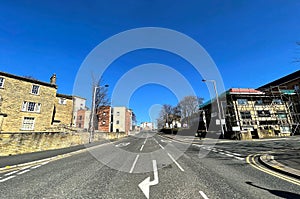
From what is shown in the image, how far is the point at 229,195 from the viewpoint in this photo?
4012 millimetres

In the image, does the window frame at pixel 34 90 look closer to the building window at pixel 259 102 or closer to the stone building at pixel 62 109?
the stone building at pixel 62 109

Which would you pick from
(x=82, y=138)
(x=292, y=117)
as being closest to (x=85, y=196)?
(x=82, y=138)

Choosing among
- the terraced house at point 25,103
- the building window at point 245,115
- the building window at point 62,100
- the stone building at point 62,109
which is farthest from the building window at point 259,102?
the building window at point 62,100

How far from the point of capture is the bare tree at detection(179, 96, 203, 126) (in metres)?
63.7

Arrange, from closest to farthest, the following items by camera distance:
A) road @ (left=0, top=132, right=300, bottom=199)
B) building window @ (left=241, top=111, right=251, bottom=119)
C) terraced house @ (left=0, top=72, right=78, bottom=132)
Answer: road @ (left=0, top=132, right=300, bottom=199) < terraced house @ (left=0, top=72, right=78, bottom=132) < building window @ (left=241, top=111, right=251, bottom=119)

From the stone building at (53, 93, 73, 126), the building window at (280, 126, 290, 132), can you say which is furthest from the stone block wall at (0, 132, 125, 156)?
the building window at (280, 126, 290, 132)

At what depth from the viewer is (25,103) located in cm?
2414

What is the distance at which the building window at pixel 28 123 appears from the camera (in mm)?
23680

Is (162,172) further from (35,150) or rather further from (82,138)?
(82,138)

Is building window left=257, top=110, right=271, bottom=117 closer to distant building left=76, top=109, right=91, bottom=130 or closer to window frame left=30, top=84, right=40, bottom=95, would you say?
window frame left=30, top=84, right=40, bottom=95

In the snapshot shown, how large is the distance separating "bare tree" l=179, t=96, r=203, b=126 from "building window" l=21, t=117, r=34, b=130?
5220 centimetres

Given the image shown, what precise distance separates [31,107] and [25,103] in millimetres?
1028

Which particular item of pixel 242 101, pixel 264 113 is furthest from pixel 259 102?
pixel 242 101

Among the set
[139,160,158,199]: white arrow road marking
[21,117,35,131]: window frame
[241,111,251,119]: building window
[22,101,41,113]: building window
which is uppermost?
[22,101,41,113]: building window
